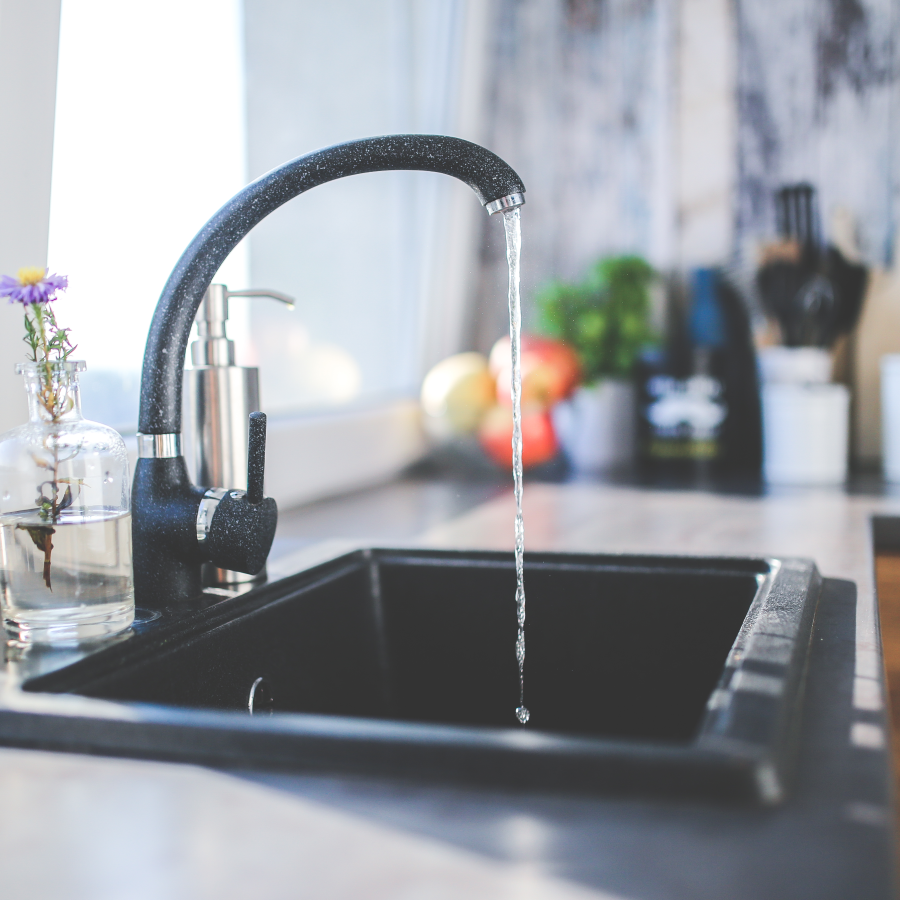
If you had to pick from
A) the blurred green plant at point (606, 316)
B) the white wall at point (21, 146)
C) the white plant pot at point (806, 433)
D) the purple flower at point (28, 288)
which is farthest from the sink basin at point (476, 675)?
the blurred green plant at point (606, 316)

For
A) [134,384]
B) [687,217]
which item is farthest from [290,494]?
[687,217]

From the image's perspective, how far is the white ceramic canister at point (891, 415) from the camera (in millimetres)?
1613

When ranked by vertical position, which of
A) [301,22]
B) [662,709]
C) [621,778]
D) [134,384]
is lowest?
[662,709]

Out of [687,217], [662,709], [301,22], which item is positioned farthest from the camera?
[687,217]

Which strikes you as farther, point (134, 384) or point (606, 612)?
point (134, 384)

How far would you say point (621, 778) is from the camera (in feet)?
1.31

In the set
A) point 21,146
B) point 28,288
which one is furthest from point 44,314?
point 21,146

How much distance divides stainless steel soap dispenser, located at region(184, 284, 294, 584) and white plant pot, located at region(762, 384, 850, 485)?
3.61 ft

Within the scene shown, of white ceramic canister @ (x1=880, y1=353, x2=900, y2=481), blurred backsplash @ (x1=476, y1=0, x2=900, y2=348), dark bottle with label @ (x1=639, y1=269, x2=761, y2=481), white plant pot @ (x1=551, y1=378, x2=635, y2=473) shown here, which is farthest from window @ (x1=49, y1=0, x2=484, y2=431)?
white ceramic canister @ (x1=880, y1=353, x2=900, y2=481)

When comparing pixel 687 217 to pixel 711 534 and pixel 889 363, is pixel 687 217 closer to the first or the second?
pixel 889 363

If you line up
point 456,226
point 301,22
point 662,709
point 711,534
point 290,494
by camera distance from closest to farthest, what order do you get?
1. point 662,709
2. point 711,534
3. point 290,494
4. point 301,22
5. point 456,226

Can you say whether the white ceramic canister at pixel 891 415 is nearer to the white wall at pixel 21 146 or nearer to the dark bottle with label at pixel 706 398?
the dark bottle with label at pixel 706 398

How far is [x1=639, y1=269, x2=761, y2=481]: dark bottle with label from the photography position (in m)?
1.79

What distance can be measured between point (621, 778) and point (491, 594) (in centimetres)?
53
